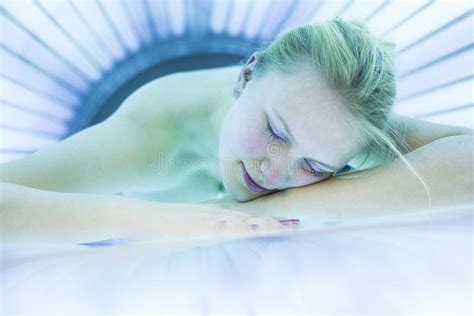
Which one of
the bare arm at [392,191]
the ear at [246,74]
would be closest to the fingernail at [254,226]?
the bare arm at [392,191]

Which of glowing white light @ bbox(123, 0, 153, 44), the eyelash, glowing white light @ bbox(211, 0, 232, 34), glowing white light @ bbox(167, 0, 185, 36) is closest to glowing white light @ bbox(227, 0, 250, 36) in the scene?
glowing white light @ bbox(211, 0, 232, 34)

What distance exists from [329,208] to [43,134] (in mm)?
1077

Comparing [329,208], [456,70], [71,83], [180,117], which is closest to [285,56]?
[329,208]

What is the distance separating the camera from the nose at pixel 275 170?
0.73 m

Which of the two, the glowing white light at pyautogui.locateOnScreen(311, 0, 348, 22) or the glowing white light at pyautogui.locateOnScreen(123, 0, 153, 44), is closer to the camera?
the glowing white light at pyautogui.locateOnScreen(311, 0, 348, 22)

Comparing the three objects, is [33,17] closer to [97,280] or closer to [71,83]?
[71,83]

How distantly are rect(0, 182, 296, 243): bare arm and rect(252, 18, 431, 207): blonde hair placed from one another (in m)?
0.27

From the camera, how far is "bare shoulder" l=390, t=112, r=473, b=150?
Result: 87 centimetres

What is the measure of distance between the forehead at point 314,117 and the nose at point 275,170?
37mm

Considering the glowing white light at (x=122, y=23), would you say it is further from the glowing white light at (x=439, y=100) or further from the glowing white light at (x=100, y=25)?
the glowing white light at (x=439, y=100)

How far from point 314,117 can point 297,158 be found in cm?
7

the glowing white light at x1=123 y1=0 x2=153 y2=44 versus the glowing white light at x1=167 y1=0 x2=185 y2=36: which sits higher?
the glowing white light at x1=167 y1=0 x2=185 y2=36

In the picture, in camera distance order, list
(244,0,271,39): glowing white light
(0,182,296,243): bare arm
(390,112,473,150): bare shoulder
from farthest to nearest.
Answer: (244,0,271,39): glowing white light
(390,112,473,150): bare shoulder
(0,182,296,243): bare arm

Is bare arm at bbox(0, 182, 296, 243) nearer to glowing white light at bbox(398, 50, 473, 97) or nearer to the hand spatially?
the hand
